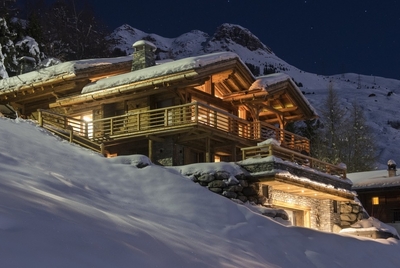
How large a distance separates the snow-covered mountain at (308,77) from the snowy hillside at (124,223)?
4046 cm

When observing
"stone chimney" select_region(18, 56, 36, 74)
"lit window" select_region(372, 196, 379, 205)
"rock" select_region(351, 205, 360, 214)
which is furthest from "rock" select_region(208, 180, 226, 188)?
"stone chimney" select_region(18, 56, 36, 74)

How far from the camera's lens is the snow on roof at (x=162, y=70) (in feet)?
74.4

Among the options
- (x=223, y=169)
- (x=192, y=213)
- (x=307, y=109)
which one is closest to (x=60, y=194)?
(x=192, y=213)

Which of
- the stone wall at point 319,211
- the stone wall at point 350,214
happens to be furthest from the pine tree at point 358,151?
the stone wall at point 319,211

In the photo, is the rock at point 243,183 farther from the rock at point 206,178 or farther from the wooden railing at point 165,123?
the wooden railing at point 165,123

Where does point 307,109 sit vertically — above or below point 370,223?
above

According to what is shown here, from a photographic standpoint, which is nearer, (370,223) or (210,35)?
(370,223)

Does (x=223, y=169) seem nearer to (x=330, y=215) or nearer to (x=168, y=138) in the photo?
(x=168, y=138)

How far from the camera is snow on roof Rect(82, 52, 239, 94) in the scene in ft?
74.4

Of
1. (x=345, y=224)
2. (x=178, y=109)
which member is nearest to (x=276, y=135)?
(x=345, y=224)

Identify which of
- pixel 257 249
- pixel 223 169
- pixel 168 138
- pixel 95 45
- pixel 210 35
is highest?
pixel 210 35

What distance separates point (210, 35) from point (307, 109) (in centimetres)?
14590

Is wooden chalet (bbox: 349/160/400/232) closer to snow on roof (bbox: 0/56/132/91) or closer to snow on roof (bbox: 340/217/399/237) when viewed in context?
snow on roof (bbox: 340/217/399/237)

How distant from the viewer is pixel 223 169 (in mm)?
19016
